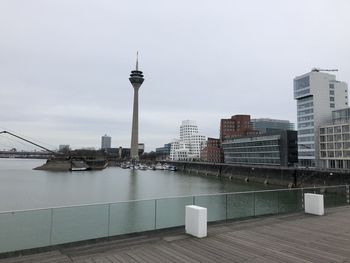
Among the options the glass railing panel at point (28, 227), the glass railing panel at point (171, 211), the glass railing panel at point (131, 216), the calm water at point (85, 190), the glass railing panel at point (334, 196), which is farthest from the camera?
the calm water at point (85, 190)

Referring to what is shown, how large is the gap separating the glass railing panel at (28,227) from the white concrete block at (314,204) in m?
11.6

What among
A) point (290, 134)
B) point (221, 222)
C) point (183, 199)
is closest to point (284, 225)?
point (221, 222)

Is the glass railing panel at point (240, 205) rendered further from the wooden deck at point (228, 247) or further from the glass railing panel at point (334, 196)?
the glass railing panel at point (334, 196)

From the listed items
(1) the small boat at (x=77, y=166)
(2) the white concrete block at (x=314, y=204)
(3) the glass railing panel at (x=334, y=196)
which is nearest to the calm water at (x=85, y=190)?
(3) the glass railing panel at (x=334, y=196)

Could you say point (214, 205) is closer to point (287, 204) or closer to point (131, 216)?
point (131, 216)

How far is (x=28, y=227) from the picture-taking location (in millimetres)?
10680

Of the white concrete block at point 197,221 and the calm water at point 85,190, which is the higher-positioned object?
the white concrete block at point 197,221

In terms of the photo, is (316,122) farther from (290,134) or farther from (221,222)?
(221,222)

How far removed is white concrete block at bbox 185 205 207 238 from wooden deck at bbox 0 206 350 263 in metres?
0.24

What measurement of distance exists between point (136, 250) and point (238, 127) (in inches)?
7506

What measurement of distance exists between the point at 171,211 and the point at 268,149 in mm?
113442

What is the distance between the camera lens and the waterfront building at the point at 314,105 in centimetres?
10106

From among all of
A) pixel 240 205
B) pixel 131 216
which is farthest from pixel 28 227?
pixel 240 205

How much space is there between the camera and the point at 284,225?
42.5 feet
